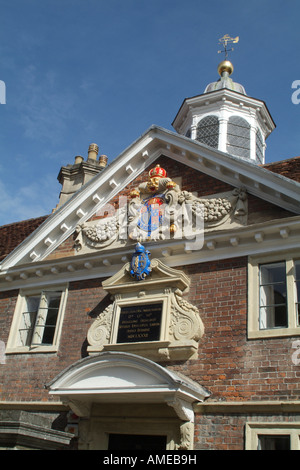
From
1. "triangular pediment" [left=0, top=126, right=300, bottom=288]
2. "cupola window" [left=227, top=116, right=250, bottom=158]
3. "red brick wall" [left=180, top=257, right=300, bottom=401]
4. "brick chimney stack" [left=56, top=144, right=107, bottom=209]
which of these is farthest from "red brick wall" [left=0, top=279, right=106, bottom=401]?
"cupola window" [left=227, top=116, right=250, bottom=158]

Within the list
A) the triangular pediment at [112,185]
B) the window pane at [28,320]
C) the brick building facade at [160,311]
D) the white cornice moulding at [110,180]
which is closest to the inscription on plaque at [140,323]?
the brick building facade at [160,311]

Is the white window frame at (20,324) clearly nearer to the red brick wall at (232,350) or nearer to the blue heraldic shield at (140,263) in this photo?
the blue heraldic shield at (140,263)

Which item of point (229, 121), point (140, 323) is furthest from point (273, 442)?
point (229, 121)

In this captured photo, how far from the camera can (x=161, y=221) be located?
12172 mm

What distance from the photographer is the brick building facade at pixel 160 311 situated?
30.3ft

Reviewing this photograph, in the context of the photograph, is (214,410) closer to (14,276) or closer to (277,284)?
(277,284)

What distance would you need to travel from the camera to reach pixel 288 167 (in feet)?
41.5

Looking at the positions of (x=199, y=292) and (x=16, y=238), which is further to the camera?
(x=16, y=238)

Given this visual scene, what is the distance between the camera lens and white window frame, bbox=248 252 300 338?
31.1 feet

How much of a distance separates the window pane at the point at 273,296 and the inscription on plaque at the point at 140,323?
2.26 metres

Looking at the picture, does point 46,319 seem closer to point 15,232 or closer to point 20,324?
point 20,324

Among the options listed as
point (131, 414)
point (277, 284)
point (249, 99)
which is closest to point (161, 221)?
point (277, 284)

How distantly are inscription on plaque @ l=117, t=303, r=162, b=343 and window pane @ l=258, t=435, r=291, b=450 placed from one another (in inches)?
114
